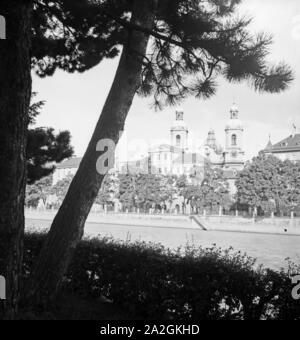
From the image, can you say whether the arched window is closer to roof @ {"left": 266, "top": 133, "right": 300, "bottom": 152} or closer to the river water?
roof @ {"left": 266, "top": 133, "right": 300, "bottom": 152}

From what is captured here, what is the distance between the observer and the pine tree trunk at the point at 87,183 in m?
5.29

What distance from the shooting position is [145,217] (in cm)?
4584

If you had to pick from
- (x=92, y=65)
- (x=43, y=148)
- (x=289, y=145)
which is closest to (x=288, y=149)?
(x=289, y=145)

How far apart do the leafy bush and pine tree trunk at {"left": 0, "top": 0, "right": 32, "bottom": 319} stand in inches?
72.8

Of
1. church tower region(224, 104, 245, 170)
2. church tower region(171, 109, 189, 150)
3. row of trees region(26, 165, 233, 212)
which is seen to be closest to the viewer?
row of trees region(26, 165, 233, 212)

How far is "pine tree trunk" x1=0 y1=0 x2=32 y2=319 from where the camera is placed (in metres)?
3.98

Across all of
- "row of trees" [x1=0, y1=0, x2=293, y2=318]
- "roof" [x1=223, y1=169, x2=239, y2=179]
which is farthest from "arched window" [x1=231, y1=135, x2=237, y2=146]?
"row of trees" [x1=0, y1=0, x2=293, y2=318]

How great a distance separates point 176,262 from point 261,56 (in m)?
2.63

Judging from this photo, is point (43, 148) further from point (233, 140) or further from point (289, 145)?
point (233, 140)

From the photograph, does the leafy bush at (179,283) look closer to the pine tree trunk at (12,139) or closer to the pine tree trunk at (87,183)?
the pine tree trunk at (87,183)

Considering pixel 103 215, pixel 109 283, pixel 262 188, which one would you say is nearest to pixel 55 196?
pixel 103 215

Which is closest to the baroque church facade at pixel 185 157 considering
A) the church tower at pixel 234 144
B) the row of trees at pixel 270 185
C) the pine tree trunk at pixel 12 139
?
the church tower at pixel 234 144

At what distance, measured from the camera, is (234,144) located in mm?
67250
